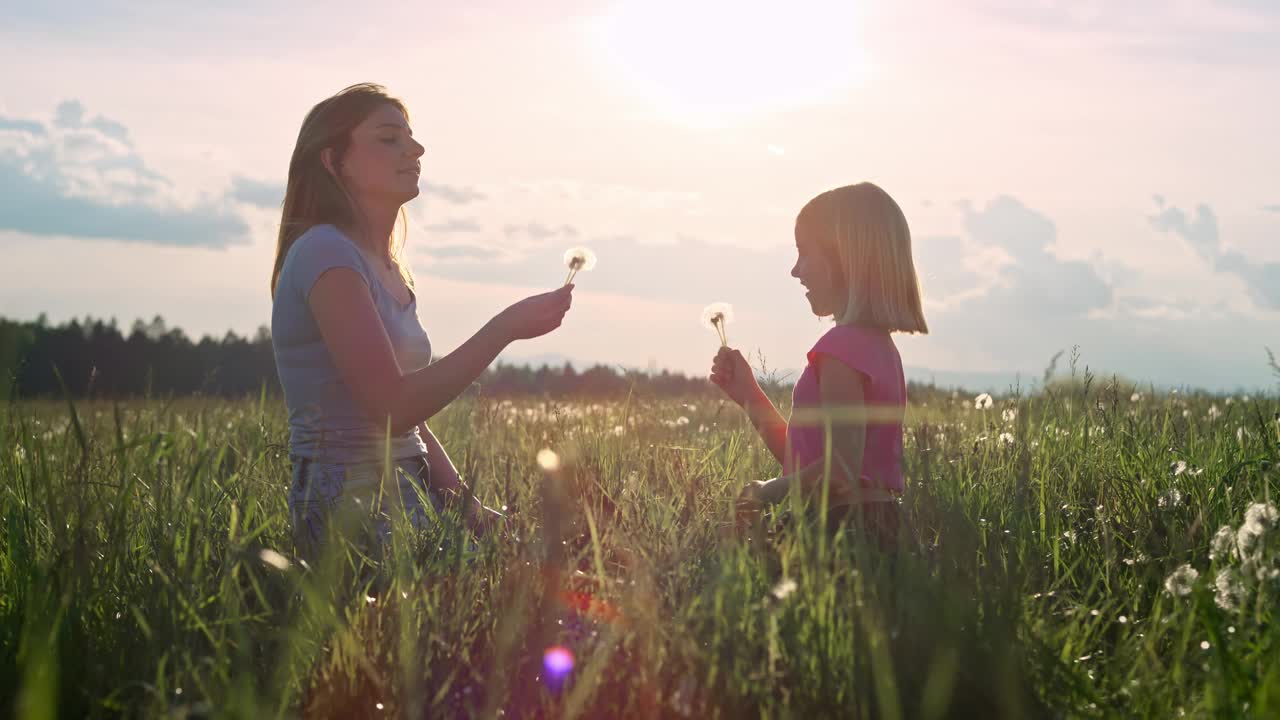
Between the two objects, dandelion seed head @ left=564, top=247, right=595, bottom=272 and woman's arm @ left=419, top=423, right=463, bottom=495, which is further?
woman's arm @ left=419, top=423, right=463, bottom=495

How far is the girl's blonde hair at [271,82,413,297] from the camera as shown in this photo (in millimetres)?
4090

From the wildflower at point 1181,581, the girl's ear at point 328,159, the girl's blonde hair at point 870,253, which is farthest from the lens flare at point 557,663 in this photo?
the girl's ear at point 328,159

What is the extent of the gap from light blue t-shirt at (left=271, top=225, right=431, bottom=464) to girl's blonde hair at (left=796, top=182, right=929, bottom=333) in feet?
5.65

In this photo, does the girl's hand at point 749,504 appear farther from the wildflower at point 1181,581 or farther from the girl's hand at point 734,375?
the wildflower at point 1181,581

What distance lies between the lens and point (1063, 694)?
7.39 feet

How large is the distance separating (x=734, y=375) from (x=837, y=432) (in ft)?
2.84

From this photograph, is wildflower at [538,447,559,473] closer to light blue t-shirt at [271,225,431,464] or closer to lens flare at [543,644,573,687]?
light blue t-shirt at [271,225,431,464]

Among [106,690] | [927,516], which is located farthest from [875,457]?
[106,690]

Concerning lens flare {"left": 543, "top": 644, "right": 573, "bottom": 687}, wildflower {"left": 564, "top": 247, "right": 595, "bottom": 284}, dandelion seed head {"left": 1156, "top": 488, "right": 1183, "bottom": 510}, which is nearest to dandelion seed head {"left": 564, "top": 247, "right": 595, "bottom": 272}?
wildflower {"left": 564, "top": 247, "right": 595, "bottom": 284}

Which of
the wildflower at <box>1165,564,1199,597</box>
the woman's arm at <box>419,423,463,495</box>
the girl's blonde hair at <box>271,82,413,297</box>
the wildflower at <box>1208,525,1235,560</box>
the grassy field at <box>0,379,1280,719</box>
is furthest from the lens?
the woman's arm at <box>419,423,463,495</box>

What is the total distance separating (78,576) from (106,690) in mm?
286

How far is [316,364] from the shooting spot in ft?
12.7

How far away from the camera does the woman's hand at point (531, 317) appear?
3594mm

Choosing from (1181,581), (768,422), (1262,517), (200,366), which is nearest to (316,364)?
(768,422)
